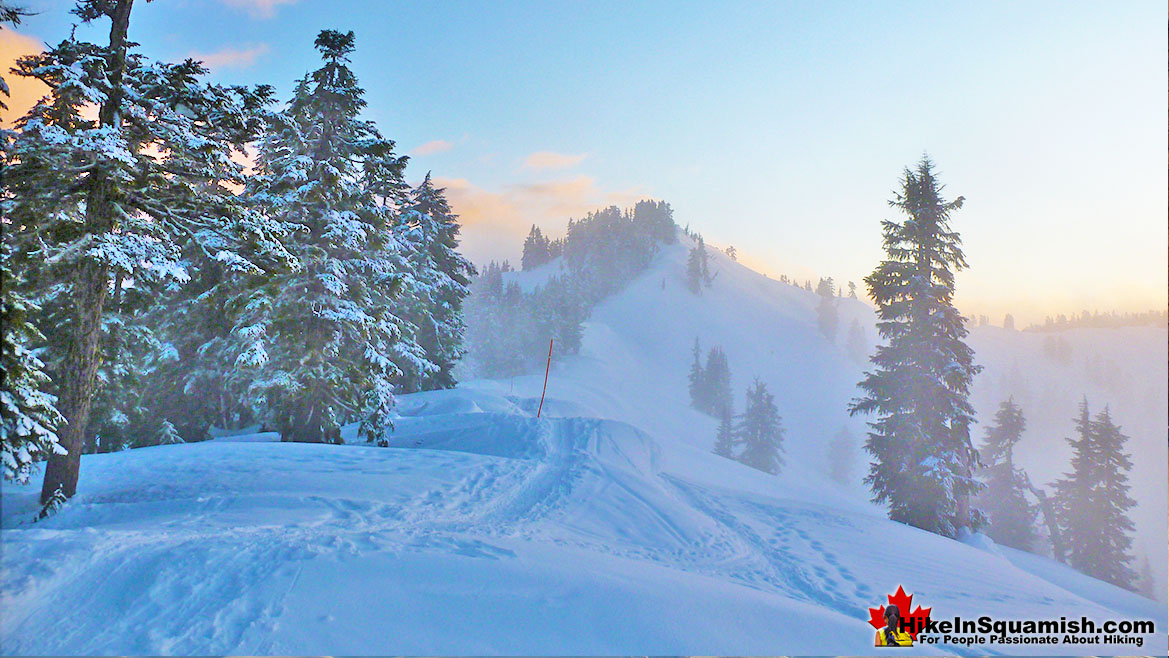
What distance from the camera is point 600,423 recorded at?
62.4 ft

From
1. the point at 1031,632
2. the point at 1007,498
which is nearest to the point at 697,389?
the point at 1007,498

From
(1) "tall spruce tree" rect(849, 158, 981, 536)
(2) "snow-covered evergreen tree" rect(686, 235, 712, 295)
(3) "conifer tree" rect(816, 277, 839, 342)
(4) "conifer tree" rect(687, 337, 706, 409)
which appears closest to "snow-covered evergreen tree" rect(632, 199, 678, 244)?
(2) "snow-covered evergreen tree" rect(686, 235, 712, 295)

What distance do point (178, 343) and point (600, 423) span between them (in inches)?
627

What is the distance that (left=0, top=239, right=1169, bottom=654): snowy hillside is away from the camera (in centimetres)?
529

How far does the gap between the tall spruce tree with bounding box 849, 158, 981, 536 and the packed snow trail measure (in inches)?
233

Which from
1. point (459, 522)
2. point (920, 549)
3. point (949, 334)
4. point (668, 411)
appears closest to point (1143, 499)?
point (668, 411)

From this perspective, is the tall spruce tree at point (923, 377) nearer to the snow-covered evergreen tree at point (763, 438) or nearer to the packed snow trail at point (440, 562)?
the packed snow trail at point (440, 562)

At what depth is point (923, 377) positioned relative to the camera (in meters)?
18.6

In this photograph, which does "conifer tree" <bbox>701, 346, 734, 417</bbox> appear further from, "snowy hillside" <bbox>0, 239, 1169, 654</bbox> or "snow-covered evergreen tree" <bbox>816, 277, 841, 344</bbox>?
"snowy hillside" <bbox>0, 239, 1169, 654</bbox>

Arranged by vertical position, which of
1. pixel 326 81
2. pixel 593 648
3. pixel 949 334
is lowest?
pixel 593 648

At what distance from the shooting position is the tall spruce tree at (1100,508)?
29.9m

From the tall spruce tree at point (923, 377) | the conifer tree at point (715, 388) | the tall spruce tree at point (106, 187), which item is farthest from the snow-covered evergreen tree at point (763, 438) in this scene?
the tall spruce tree at point (106, 187)

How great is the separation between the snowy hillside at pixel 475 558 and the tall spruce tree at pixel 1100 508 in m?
15.5

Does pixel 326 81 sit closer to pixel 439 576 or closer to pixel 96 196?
pixel 96 196
